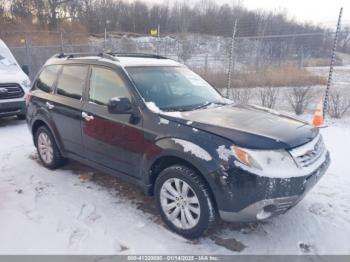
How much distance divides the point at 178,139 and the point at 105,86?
4.51 feet

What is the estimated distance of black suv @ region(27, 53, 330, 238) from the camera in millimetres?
2789

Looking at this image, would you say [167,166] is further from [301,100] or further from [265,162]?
[301,100]

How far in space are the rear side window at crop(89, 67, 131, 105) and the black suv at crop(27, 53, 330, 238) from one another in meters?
0.01

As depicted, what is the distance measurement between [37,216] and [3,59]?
6.40m

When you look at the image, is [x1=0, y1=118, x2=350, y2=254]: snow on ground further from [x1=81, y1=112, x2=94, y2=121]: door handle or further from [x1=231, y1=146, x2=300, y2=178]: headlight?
[x1=81, y1=112, x2=94, y2=121]: door handle

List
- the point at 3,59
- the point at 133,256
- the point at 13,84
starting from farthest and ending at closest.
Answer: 1. the point at 3,59
2. the point at 13,84
3. the point at 133,256

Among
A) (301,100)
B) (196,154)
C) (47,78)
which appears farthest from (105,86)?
(301,100)

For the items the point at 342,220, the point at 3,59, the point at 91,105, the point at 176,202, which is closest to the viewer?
the point at 176,202

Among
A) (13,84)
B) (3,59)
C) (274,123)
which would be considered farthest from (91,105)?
(3,59)

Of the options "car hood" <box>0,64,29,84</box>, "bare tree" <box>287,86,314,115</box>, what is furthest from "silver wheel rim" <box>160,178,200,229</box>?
"bare tree" <box>287,86,314,115</box>

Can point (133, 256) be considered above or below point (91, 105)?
below

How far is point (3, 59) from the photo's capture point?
843cm

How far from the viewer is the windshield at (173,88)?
365cm

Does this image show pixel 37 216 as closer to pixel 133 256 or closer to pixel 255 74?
pixel 133 256
